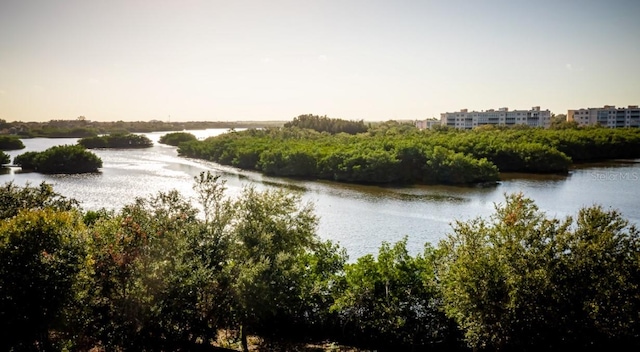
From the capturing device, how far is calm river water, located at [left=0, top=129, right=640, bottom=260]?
4509cm

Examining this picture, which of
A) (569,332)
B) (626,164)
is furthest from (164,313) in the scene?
(626,164)

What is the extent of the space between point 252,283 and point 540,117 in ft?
608

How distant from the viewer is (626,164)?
95.5 meters

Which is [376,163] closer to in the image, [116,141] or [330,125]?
[330,125]

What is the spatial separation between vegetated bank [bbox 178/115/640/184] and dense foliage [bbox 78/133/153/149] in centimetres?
4005

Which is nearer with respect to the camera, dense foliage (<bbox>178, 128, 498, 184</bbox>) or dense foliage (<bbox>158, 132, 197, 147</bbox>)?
dense foliage (<bbox>178, 128, 498, 184</bbox>)

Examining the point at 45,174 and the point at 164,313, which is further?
the point at 45,174

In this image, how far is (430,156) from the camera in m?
76.8

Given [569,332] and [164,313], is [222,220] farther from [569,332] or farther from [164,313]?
[569,332]

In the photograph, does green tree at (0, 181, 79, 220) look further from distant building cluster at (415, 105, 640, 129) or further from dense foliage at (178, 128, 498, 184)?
distant building cluster at (415, 105, 640, 129)

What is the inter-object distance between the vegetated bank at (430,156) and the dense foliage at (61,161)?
25492 mm

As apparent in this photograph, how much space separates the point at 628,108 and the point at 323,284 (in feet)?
585

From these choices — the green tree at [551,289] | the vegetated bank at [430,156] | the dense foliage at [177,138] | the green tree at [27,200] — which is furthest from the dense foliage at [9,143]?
the green tree at [551,289]

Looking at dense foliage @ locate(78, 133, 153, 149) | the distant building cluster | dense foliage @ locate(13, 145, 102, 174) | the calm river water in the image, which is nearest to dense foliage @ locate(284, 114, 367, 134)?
the distant building cluster
